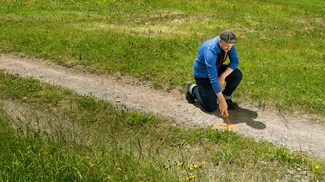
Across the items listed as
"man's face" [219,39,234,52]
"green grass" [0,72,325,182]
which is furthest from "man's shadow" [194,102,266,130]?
"man's face" [219,39,234,52]

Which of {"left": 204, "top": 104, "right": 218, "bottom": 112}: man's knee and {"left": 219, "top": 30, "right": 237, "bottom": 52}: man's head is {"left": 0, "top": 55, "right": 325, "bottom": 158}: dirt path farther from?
{"left": 219, "top": 30, "right": 237, "bottom": 52}: man's head

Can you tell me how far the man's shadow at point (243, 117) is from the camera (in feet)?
32.2

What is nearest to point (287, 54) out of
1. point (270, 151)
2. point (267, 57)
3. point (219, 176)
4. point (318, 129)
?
point (267, 57)

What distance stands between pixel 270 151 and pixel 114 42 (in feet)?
32.0

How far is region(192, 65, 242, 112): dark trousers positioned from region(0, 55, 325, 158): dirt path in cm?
23

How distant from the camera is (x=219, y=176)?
6.53m

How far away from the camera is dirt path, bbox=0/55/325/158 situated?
9.23m

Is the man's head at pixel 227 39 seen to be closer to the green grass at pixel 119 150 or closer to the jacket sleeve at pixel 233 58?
the jacket sleeve at pixel 233 58

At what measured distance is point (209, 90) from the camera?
10.2 metres

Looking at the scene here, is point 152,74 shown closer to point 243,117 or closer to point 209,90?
point 209,90

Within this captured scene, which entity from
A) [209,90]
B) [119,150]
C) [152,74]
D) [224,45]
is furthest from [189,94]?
[119,150]

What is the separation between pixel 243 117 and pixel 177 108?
1658 millimetres

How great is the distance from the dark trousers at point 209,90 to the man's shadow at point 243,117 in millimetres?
237

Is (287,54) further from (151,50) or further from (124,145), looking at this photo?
(124,145)
